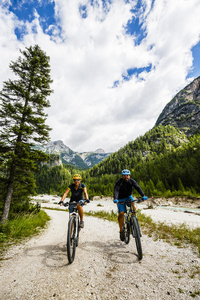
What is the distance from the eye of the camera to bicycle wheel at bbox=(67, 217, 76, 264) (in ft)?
12.8

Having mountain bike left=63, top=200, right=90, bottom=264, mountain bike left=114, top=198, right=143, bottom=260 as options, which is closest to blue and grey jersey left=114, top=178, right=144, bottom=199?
mountain bike left=114, top=198, right=143, bottom=260

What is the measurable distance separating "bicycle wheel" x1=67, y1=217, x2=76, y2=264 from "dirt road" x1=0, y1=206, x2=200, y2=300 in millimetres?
227

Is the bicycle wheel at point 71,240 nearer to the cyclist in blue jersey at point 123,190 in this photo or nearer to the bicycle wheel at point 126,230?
the cyclist in blue jersey at point 123,190

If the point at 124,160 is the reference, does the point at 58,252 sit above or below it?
below

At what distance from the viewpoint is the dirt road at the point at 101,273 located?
2.71 metres

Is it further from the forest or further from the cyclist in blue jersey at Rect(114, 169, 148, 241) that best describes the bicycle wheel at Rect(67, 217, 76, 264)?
the forest

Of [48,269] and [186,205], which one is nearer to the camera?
[48,269]

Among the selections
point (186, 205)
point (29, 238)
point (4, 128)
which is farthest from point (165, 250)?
point (186, 205)

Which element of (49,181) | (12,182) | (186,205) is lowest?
(186,205)

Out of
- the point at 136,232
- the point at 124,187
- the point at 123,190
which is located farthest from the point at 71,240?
the point at 124,187

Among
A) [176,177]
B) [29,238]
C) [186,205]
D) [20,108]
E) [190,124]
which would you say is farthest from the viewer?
[190,124]

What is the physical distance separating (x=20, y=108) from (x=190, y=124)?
223 metres

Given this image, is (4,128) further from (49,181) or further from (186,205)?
(49,181)

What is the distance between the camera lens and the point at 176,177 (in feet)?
170
